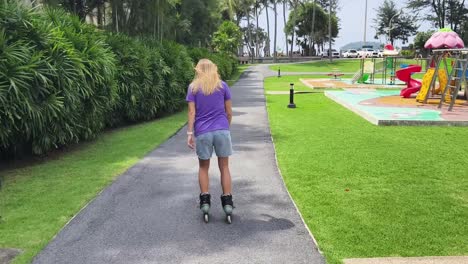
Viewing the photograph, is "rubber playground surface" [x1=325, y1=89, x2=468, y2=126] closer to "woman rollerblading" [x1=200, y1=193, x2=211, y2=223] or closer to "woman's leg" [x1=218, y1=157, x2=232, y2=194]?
"woman's leg" [x1=218, y1=157, x2=232, y2=194]

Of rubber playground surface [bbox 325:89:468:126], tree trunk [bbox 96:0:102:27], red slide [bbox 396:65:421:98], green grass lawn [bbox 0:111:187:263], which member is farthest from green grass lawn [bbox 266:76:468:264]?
tree trunk [bbox 96:0:102:27]

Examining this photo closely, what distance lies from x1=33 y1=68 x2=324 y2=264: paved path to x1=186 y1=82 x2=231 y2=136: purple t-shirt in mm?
960

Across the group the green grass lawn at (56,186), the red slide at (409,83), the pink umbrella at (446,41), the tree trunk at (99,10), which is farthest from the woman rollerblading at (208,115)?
the tree trunk at (99,10)

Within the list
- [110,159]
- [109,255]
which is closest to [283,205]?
[109,255]

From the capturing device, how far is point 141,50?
42.7 ft

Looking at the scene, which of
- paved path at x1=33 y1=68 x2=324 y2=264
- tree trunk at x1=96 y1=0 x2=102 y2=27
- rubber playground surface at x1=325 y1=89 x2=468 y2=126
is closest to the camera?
paved path at x1=33 y1=68 x2=324 y2=264

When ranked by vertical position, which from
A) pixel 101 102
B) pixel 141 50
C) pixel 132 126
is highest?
pixel 141 50

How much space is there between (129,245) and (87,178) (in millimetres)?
2775

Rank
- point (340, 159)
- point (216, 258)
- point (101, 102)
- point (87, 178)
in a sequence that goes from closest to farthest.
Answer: point (216, 258) → point (87, 178) → point (340, 159) → point (101, 102)

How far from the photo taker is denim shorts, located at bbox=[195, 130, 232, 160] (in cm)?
489

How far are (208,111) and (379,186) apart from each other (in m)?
2.63

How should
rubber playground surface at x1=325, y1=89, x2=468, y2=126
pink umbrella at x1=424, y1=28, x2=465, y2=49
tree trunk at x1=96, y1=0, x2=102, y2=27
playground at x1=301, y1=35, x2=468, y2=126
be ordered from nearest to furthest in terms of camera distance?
rubber playground surface at x1=325, y1=89, x2=468, y2=126 → playground at x1=301, y1=35, x2=468, y2=126 → pink umbrella at x1=424, y1=28, x2=465, y2=49 → tree trunk at x1=96, y1=0, x2=102, y2=27

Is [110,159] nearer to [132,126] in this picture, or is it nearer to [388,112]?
[132,126]

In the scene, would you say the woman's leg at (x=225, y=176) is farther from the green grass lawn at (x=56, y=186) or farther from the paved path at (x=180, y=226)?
the green grass lawn at (x=56, y=186)
